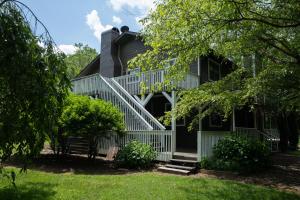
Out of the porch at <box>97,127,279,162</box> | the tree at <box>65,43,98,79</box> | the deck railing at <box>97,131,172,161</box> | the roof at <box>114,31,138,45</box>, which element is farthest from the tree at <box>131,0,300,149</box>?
the tree at <box>65,43,98,79</box>

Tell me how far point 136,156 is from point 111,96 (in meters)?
4.57

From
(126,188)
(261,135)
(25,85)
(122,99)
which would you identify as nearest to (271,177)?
(126,188)

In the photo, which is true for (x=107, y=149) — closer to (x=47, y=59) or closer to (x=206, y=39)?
(x=206, y=39)

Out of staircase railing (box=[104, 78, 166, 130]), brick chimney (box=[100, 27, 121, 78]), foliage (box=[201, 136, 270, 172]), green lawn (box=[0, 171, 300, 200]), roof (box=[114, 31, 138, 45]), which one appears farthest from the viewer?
brick chimney (box=[100, 27, 121, 78])

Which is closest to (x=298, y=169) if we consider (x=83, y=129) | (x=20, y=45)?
(x=83, y=129)

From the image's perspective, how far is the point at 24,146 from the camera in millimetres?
5141

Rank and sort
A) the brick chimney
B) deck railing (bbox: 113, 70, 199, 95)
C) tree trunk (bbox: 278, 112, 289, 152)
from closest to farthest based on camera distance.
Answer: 1. deck railing (bbox: 113, 70, 199, 95)
2. tree trunk (bbox: 278, 112, 289, 152)
3. the brick chimney

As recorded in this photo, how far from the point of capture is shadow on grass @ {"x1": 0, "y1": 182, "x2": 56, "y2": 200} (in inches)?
290

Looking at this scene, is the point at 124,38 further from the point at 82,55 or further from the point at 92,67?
the point at 82,55

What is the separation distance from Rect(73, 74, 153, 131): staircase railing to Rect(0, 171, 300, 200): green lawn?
4148 millimetres

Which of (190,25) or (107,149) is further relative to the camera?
(107,149)

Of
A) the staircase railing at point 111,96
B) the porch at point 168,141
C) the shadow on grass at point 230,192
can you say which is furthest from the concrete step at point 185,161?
the shadow on grass at point 230,192

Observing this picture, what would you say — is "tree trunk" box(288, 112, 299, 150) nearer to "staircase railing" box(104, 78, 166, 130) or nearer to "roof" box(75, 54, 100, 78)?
"staircase railing" box(104, 78, 166, 130)

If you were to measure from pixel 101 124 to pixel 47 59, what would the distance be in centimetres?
764
